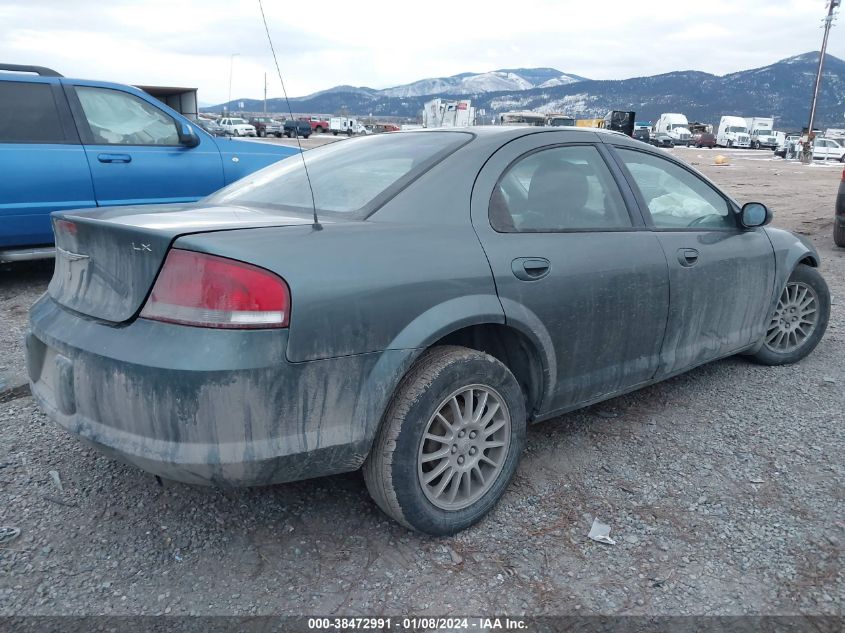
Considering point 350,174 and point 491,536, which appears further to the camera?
point 350,174

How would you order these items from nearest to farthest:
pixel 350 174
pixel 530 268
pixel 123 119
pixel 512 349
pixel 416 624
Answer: pixel 416 624 < pixel 530 268 < pixel 512 349 < pixel 350 174 < pixel 123 119

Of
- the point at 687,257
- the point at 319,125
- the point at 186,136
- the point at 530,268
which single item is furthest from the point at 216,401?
the point at 319,125

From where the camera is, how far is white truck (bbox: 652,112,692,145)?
60469 millimetres

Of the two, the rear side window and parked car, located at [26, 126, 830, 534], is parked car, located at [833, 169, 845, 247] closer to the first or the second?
parked car, located at [26, 126, 830, 534]

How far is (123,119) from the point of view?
5.86 meters

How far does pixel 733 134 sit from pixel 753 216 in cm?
6527

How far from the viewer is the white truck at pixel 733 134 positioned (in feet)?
195

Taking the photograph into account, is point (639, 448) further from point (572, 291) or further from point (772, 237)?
point (772, 237)

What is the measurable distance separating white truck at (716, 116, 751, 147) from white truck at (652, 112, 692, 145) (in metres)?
3.29

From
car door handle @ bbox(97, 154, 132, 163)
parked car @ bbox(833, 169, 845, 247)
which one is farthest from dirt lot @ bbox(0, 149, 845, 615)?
parked car @ bbox(833, 169, 845, 247)

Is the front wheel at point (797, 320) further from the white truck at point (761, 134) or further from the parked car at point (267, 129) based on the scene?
the white truck at point (761, 134)

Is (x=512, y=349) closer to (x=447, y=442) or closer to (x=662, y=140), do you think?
(x=447, y=442)

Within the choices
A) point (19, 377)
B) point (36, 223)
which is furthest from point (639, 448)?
point (36, 223)

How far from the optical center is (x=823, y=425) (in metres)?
3.49
